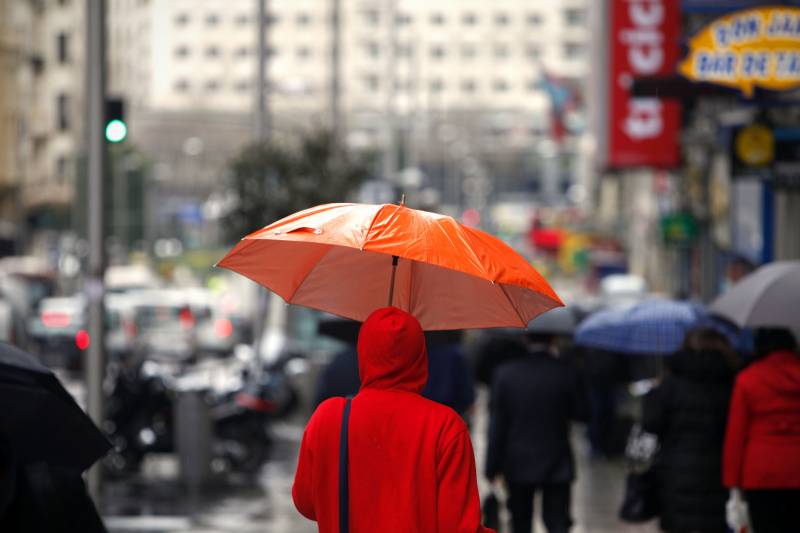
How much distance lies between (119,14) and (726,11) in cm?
5956

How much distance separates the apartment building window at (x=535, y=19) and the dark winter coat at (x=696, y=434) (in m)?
154

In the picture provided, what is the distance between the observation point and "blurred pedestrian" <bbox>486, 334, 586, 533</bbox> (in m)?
8.59

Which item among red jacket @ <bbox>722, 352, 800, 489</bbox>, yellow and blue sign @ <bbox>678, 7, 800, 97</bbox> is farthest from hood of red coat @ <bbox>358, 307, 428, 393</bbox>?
yellow and blue sign @ <bbox>678, 7, 800, 97</bbox>

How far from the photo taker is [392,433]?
186 inches

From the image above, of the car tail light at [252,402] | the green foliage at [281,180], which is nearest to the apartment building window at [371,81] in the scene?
the green foliage at [281,180]

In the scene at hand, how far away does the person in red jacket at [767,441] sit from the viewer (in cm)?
773

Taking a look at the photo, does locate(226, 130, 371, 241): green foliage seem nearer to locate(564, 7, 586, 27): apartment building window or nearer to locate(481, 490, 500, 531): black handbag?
locate(481, 490, 500, 531): black handbag

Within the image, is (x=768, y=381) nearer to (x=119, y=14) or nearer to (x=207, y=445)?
(x=207, y=445)

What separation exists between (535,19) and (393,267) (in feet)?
518

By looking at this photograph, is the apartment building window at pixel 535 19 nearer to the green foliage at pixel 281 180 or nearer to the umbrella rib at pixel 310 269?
the green foliage at pixel 281 180

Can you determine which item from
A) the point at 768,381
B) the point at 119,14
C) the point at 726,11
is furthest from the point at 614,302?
the point at 119,14

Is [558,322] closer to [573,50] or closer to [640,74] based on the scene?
[640,74]

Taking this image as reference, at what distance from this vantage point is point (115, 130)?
12.7m

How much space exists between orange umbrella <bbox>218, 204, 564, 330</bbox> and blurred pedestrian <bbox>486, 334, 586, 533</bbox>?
2.80m
